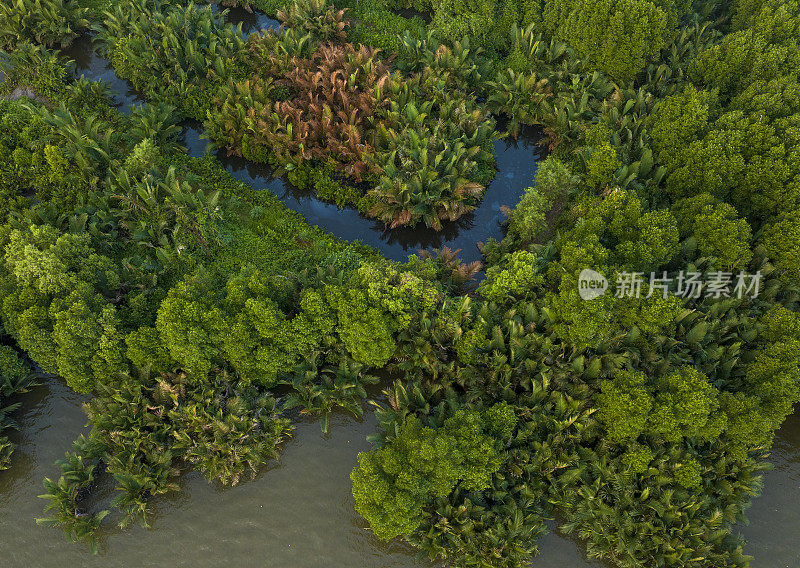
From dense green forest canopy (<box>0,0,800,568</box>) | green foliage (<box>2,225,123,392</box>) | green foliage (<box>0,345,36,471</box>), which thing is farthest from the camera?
green foliage (<box>0,345,36,471</box>)

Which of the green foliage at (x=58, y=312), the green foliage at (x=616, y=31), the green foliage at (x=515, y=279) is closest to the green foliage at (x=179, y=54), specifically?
the green foliage at (x=58, y=312)

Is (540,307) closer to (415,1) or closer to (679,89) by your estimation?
(679,89)

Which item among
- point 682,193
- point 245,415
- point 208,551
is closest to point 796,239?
point 682,193

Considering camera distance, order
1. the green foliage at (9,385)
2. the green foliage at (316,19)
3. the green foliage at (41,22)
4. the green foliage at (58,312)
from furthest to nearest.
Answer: the green foliage at (316,19) → the green foliage at (41,22) → the green foliage at (9,385) → the green foliage at (58,312)

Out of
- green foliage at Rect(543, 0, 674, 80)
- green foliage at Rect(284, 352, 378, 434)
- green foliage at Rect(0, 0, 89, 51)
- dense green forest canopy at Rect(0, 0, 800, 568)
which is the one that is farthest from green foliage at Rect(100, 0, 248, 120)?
green foliage at Rect(543, 0, 674, 80)

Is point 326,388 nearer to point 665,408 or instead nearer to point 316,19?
point 665,408

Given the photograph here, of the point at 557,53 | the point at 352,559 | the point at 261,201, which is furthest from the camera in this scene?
the point at 557,53

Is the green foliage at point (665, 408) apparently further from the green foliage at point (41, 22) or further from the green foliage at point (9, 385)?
the green foliage at point (41, 22)

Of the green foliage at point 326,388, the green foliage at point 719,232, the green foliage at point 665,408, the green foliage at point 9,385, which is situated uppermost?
the green foliage at point 719,232

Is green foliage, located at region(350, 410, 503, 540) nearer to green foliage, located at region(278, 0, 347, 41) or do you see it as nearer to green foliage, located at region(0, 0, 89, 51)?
green foliage, located at region(278, 0, 347, 41)
